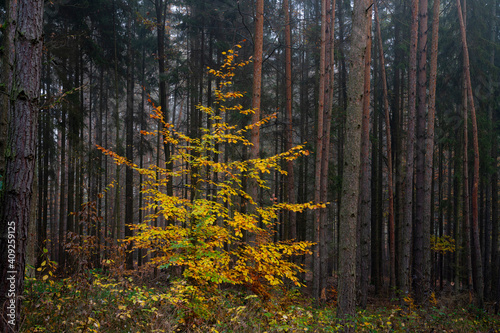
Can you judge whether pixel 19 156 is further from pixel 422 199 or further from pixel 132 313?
pixel 422 199

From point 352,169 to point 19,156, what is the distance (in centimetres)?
494

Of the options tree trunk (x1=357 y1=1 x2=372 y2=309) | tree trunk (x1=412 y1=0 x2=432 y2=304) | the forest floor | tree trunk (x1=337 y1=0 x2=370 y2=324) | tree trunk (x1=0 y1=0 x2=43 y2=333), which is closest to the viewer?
tree trunk (x1=0 y1=0 x2=43 y2=333)

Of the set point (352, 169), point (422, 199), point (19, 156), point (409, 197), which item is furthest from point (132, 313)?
point (422, 199)

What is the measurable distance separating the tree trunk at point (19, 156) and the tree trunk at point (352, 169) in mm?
4702

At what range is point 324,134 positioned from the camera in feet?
34.9

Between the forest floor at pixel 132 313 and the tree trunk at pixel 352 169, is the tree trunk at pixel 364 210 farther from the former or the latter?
the forest floor at pixel 132 313

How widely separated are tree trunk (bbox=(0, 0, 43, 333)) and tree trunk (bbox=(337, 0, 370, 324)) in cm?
470

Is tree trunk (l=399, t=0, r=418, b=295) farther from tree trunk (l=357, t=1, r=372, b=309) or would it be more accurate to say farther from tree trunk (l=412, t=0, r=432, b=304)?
tree trunk (l=357, t=1, r=372, b=309)

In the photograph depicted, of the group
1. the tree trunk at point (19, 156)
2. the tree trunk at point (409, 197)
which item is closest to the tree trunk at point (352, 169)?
the tree trunk at point (19, 156)

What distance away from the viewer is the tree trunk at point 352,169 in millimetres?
5441

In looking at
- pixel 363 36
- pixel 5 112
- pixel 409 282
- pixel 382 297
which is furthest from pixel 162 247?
pixel 382 297

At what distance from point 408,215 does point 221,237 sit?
22.3 ft

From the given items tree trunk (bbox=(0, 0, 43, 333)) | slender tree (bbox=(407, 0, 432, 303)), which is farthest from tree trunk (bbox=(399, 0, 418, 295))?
tree trunk (bbox=(0, 0, 43, 333))

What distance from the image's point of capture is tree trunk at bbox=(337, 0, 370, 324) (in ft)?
17.9
